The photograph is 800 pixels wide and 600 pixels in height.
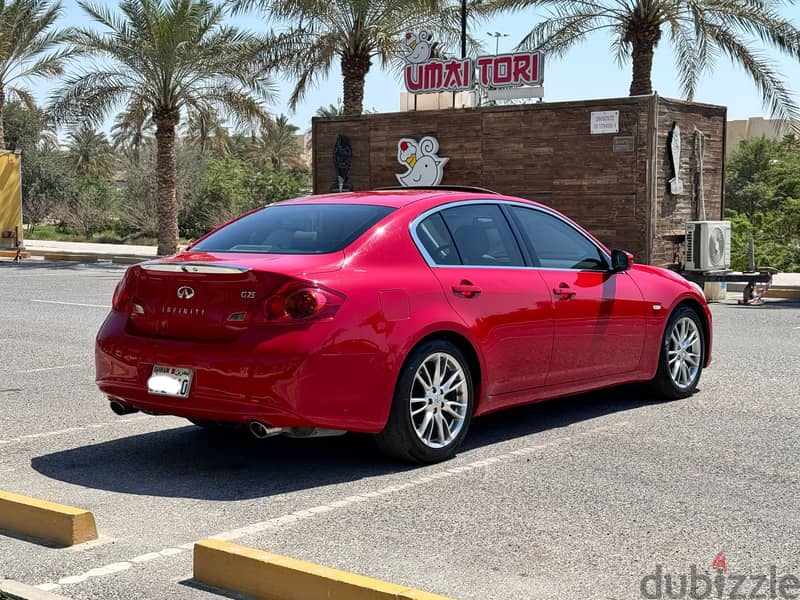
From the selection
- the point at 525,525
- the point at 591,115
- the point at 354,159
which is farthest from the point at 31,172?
the point at 525,525

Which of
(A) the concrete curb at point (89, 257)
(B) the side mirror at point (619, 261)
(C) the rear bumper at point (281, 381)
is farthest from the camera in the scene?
(A) the concrete curb at point (89, 257)

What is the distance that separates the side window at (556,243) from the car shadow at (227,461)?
1.08m

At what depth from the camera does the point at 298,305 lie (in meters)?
5.81

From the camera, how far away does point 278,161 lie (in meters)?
68.1

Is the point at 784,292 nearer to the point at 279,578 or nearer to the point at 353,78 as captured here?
the point at 353,78

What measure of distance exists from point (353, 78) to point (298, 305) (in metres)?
23.8

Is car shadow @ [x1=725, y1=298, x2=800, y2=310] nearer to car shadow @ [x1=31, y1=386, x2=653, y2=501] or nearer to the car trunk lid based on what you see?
car shadow @ [x1=31, y1=386, x2=653, y2=501]

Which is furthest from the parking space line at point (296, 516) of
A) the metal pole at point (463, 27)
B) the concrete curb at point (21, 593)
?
the metal pole at point (463, 27)

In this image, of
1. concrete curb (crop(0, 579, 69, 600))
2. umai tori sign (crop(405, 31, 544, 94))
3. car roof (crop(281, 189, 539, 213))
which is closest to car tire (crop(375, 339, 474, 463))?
car roof (crop(281, 189, 539, 213))

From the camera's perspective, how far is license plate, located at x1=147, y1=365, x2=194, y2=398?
19.5ft

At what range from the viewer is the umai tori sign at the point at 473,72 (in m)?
23.4

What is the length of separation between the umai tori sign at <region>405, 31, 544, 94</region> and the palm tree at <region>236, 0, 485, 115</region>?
384cm

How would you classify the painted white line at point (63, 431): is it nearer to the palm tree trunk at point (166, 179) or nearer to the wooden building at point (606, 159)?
the wooden building at point (606, 159)

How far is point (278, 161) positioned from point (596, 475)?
63.3 meters
